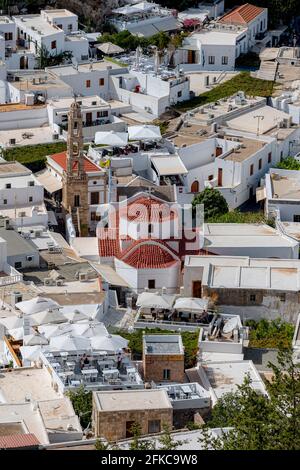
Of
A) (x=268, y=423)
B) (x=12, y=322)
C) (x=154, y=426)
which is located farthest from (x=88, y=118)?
(x=268, y=423)

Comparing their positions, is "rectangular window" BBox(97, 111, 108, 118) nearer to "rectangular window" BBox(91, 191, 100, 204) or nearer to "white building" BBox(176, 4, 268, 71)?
"rectangular window" BBox(91, 191, 100, 204)

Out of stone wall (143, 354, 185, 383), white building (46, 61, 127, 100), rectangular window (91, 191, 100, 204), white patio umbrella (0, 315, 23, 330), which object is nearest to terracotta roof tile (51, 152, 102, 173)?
rectangular window (91, 191, 100, 204)

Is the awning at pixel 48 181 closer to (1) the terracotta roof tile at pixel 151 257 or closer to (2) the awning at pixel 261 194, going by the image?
(2) the awning at pixel 261 194

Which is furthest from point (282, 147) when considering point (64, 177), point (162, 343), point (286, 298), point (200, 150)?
point (162, 343)

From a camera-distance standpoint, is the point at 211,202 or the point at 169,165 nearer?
the point at 211,202

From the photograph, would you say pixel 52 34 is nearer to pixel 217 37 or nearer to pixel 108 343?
pixel 217 37

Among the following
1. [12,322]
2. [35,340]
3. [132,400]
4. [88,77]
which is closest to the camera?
[132,400]
